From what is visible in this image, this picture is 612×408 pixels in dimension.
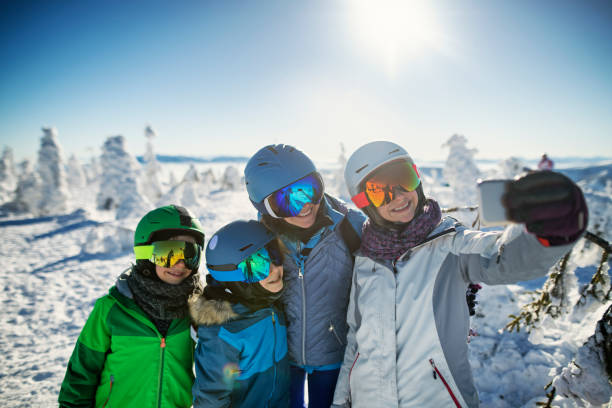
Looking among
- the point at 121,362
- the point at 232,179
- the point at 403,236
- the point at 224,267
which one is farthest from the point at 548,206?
the point at 232,179

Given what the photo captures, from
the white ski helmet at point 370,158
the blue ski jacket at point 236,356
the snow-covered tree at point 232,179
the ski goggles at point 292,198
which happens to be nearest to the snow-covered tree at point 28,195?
the snow-covered tree at point 232,179

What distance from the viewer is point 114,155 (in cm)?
2769

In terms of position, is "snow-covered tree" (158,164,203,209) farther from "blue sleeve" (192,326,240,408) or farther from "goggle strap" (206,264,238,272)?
"blue sleeve" (192,326,240,408)

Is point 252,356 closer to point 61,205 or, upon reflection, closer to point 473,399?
point 473,399

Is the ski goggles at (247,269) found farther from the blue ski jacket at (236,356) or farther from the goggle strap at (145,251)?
the goggle strap at (145,251)

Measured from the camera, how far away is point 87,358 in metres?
2.54

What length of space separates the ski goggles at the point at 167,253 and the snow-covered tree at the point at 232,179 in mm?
53232

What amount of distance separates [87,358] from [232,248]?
1.80 metres

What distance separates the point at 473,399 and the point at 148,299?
309cm

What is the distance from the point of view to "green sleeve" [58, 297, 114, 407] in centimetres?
252

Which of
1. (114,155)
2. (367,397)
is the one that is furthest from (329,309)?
(114,155)

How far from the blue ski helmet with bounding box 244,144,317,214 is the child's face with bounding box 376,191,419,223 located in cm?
102

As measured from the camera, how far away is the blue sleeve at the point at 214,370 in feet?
7.48

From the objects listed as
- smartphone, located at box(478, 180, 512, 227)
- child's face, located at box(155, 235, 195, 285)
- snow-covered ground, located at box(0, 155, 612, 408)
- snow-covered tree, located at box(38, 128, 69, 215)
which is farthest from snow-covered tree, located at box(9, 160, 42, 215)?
smartphone, located at box(478, 180, 512, 227)
